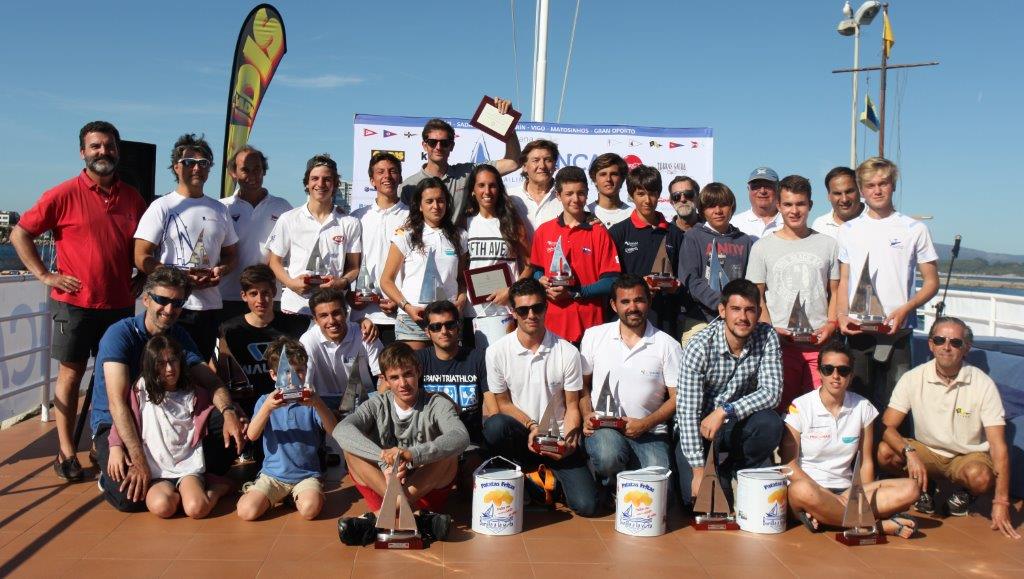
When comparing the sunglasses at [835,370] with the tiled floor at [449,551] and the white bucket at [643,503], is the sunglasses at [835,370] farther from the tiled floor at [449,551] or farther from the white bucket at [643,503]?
the white bucket at [643,503]

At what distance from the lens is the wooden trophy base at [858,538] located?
179 inches

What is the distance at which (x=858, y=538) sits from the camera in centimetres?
455

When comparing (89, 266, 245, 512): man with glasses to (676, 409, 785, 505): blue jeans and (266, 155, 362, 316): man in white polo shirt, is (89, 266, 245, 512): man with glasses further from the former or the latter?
(676, 409, 785, 505): blue jeans

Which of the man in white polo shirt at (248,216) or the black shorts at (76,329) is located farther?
the man in white polo shirt at (248,216)

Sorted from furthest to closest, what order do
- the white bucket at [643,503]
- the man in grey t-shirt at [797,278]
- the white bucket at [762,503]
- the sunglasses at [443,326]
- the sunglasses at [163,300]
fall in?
the man in grey t-shirt at [797,278] → the sunglasses at [443,326] → the sunglasses at [163,300] → the white bucket at [762,503] → the white bucket at [643,503]

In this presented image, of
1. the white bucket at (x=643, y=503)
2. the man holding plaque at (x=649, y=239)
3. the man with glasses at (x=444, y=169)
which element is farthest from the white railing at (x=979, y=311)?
the white bucket at (x=643, y=503)

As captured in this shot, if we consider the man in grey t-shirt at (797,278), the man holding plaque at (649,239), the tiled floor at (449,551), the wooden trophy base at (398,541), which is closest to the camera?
the tiled floor at (449,551)

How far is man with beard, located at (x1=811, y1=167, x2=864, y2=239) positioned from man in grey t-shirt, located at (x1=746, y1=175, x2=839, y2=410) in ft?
1.98

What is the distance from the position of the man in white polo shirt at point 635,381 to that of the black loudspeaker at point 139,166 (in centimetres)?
408

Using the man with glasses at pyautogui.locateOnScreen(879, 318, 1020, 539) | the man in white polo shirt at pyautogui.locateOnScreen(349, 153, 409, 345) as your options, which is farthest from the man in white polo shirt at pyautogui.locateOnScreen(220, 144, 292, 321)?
the man with glasses at pyautogui.locateOnScreen(879, 318, 1020, 539)

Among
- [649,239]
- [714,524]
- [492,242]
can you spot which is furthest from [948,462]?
[492,242]

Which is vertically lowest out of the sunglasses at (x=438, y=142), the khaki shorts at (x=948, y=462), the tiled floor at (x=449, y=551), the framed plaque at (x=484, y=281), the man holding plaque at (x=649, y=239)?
the tiled floor at (x=449, y=551)

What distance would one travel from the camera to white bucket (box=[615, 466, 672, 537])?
15.1 feet

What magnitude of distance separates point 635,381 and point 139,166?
14.9 feet
